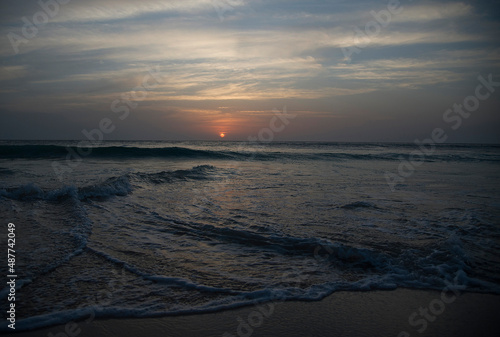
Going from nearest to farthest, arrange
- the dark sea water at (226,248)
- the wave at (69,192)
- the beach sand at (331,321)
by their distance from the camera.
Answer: the beach sand at (331,321)
the dark sea water at (226,248)
the wave at (69,192)

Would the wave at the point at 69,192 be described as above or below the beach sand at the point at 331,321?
above

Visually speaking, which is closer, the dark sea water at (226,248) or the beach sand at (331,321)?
the beach sand at (331,321)

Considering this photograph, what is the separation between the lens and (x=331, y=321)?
2.97 meters

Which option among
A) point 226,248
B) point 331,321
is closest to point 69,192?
point 226,248

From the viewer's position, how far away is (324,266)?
13.9ft

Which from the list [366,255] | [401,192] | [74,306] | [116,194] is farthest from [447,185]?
[74,306]

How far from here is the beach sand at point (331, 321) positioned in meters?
2.76

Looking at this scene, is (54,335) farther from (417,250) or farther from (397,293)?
(417,250)

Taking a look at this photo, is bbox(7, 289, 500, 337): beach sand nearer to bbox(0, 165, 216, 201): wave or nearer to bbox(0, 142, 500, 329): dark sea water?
bbox(0, 142, 500, 329): dark sea water

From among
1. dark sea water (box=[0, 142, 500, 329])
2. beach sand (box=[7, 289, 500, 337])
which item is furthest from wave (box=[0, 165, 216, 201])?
beach sand (box=[7, 289, 500, 337])

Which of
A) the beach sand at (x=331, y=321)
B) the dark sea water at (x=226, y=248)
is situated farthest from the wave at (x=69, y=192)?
the beach sand at (x=331, y=321)

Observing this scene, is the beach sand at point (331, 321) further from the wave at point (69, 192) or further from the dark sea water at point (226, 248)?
the wave at point (69, 192)

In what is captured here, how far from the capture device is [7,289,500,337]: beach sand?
2.76 m

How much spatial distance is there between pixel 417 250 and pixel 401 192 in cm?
563
